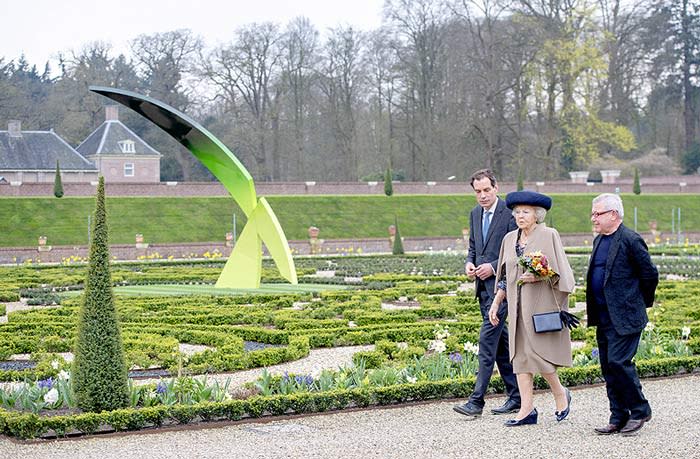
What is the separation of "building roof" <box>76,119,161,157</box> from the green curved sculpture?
33777mm

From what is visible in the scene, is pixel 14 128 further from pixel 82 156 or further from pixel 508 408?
pixel 508 408

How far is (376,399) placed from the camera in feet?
25.7

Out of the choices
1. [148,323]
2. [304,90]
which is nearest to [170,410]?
[148,323]

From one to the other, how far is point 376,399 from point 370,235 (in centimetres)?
3031

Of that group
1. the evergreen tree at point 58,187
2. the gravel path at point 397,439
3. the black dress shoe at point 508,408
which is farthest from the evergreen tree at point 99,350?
the evergreen tree at point 58,187

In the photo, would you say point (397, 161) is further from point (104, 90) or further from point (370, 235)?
point (104, 90)

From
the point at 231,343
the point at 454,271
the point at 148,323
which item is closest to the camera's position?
the point at 231,343

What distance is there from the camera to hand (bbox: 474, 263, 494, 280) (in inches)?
306

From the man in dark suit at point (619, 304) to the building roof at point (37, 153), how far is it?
44021 millimetres

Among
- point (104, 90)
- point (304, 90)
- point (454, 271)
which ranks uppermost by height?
point (304, 90)

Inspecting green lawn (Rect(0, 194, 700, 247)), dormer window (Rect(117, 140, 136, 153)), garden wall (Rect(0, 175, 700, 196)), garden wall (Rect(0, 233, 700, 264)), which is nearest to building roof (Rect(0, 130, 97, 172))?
dormer window (Rect(117, 140, 136, 153))

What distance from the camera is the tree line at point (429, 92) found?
51.5 m

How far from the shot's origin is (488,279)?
7.83 meters

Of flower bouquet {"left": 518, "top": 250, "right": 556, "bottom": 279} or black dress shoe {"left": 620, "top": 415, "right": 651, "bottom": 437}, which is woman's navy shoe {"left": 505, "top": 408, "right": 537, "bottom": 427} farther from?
flower bouquet {"left": 518, "top": 250, "right": 556, "bottom": 279}
